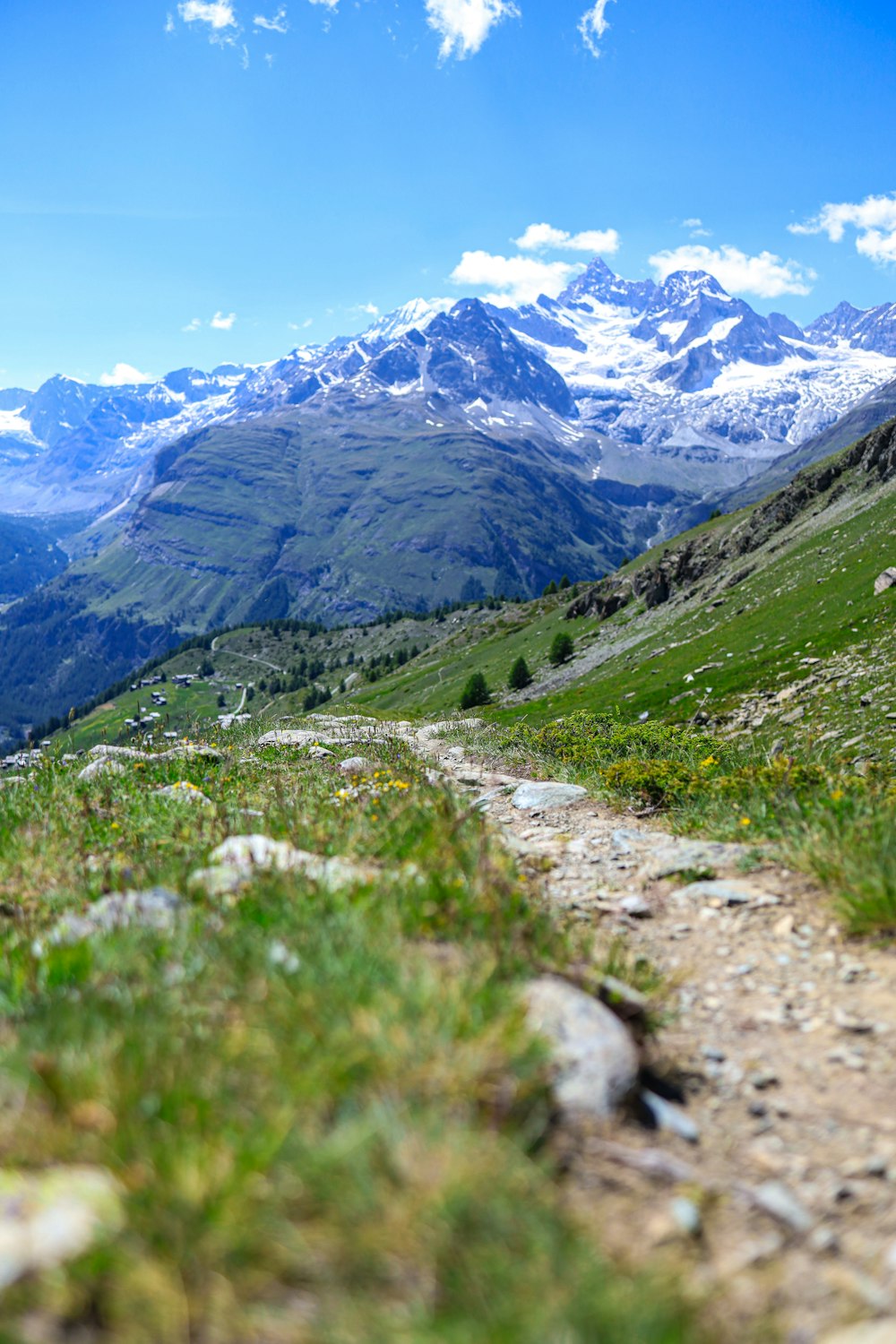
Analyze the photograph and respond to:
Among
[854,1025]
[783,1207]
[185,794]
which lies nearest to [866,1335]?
[783,1207]

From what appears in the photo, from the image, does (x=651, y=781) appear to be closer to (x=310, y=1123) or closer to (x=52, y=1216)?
(x=310, y=1123)

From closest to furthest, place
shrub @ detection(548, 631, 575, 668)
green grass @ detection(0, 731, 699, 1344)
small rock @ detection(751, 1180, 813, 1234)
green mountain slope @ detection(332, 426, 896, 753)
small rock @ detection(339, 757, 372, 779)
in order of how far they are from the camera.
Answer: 1. green grass @ detection(0, 731, 699, 1344)
2. small rock @ detection(751, 1180, 813, 1234)
3. small rock @ detection(339, 757, 372, 779)
4. green mountain slope @ detection(332, 426, 896, 753)
5. shrub @ detection(548, 631, 575, 668)

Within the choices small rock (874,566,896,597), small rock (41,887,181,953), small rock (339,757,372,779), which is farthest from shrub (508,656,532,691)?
small rock (41,887,181,953)

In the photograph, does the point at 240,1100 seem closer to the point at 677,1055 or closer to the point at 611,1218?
the point at 611,1218

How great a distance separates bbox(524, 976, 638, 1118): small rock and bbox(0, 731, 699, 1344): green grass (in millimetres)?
227

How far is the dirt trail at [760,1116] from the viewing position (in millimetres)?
2975

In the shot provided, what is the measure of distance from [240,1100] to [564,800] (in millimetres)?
9797

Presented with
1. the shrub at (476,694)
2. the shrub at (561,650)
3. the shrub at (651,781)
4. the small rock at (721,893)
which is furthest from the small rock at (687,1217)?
the shrub at (561,650)

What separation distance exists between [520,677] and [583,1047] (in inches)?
3497

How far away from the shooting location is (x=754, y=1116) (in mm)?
4211

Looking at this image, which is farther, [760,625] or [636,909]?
[760,625]

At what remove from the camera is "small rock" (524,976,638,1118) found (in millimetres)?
3828

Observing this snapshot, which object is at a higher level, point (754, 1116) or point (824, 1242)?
point (824, 1242)

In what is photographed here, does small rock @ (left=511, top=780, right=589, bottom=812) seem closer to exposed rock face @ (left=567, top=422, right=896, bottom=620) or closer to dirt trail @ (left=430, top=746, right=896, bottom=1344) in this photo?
dirt trail @ (left=430, top=746, right=896, bottom=1344)
